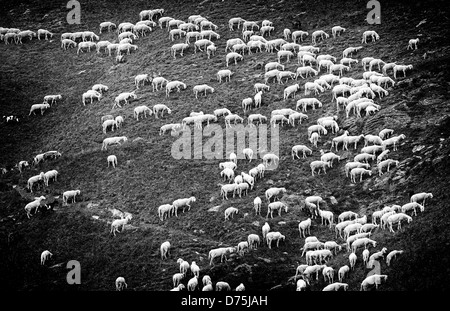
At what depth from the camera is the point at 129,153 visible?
40.0 m

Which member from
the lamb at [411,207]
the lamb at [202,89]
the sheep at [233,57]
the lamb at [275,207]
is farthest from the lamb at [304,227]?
the sheep at [233,57]

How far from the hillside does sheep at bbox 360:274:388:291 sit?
25 cm

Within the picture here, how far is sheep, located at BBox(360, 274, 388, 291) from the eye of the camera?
91.3 feet

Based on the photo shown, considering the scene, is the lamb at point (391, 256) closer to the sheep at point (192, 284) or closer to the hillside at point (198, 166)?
the hillside at point (198, 166)

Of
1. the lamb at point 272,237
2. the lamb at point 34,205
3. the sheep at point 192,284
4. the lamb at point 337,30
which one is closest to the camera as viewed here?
the sheep at point 192,284

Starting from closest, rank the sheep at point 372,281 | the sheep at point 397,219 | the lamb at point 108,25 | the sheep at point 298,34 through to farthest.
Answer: the sheep at point 372,281, the sheep at point 397,219, the sheep at point 298,34, the lamb at point 108,25

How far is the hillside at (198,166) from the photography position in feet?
101

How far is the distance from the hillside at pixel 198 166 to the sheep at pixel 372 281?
0.82 feet

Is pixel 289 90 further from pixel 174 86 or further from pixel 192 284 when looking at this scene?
pixel 192 284

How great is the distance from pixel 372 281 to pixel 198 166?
12.9 metres

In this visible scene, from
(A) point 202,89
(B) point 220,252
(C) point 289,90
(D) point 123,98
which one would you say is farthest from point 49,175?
(C) point 289,90
